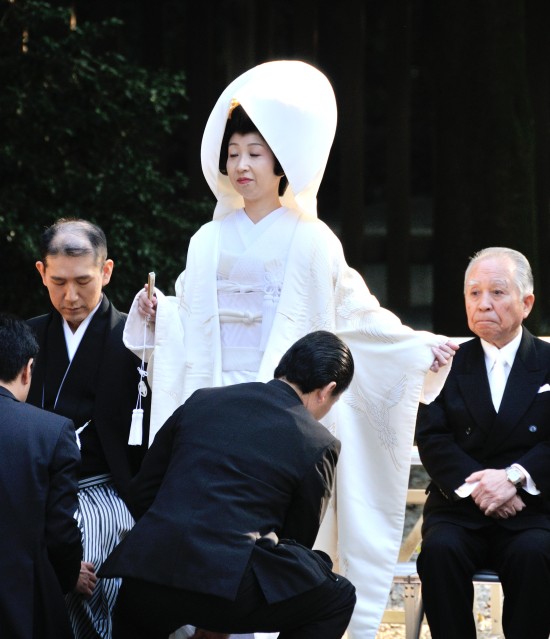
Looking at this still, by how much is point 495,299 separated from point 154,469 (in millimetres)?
1519

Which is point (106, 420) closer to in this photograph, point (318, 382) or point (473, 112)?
point (318, 382)

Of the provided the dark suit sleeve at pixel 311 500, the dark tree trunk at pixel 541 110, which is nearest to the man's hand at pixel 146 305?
the dark suit sleeve at pixel 311 500

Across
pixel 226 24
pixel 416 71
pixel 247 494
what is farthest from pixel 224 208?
pixel 416 71

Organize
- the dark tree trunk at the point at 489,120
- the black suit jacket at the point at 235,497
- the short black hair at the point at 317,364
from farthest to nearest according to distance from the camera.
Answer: the dark tree trunk at the point at 489,120, the short black hair at the point at 317,364, the black suit jacket at the point at 235,497

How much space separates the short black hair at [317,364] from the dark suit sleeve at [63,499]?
2.28 feet

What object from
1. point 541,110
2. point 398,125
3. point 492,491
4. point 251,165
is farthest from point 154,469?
point 541,110

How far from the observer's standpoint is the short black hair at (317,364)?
12.1ft

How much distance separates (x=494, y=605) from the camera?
5.30m

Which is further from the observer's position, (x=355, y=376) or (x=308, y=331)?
(x=355, y=376)

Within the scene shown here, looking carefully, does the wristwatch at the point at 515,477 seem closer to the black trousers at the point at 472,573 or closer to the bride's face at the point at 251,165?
the black trousers at the point at 472,573

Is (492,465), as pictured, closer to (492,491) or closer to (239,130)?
(492,491)

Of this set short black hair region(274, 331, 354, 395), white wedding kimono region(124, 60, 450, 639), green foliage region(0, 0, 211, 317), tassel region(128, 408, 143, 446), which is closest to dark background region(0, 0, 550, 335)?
green foliage region(0, 0, 211, 317)

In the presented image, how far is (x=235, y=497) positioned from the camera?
137 inches

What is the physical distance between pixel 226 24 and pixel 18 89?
373 centimetres
